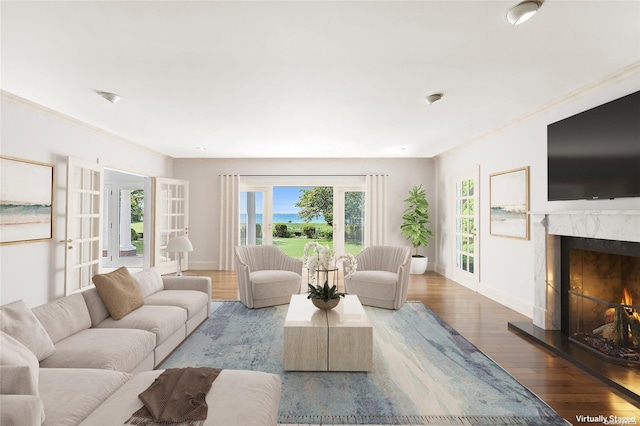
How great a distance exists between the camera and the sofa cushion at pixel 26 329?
207 cm

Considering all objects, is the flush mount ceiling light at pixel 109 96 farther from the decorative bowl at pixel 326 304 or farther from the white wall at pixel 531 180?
the white wall at pixel 531 180

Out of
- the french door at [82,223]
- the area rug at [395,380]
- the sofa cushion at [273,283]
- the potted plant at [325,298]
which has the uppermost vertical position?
the french door at [82,223]

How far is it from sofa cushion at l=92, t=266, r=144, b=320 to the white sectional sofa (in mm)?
52

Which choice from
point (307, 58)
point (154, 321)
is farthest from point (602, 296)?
point (154, 321)

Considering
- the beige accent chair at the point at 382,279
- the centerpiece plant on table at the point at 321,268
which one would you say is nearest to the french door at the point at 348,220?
the beige accent chair at the point at 382,279

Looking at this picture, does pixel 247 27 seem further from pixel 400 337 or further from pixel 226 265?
pixel 226 265

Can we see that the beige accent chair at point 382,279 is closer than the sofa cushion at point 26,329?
No

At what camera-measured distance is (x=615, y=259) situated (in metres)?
3.22

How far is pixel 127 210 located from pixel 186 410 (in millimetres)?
9477

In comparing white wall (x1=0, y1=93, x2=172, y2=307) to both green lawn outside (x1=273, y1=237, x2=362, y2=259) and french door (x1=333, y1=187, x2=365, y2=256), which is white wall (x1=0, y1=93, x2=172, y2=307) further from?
french door (x1=333, y1=187, x2=365, y2=256)

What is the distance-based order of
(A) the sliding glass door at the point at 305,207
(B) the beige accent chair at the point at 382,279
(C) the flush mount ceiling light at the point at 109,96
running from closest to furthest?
(C) the flush mount ceiling light at the point at 109,96 → (B) the beige accent chair at the point at 382,279 → (A) the sliding glass door at the point at 305,207

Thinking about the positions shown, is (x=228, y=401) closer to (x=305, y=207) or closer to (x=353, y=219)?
(x=353, y=219)

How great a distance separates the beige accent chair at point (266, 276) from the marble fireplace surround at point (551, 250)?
300cm

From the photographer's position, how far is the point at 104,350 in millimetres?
2328
